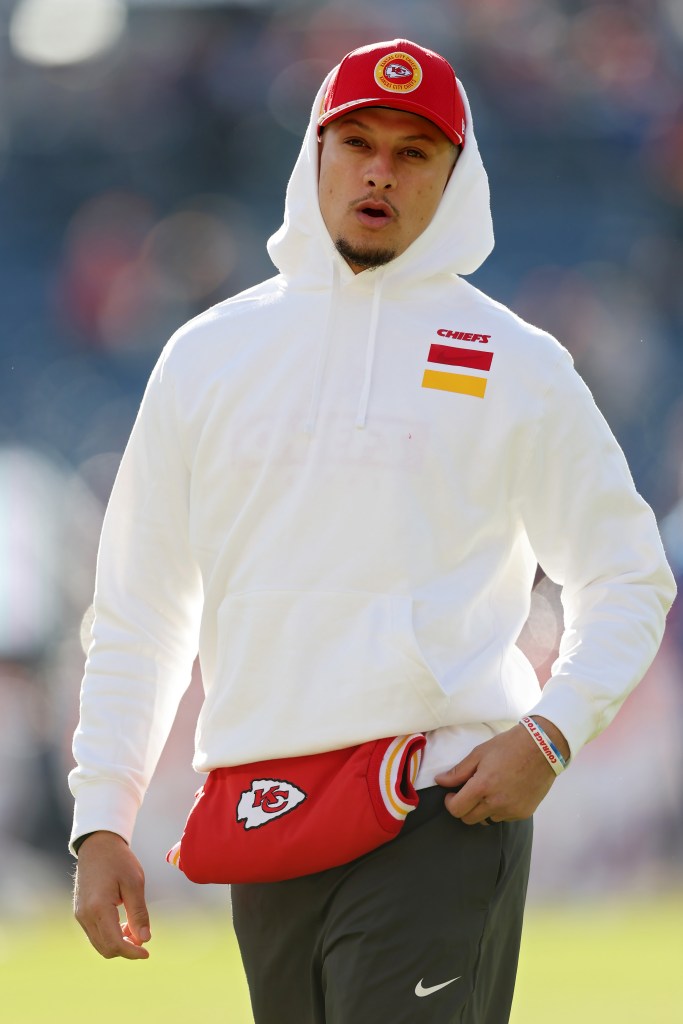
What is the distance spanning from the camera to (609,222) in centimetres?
924

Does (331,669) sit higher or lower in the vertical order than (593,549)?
lower

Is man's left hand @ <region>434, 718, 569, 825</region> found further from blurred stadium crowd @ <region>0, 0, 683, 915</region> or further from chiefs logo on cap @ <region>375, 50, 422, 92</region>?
blurred stadium crowd @ <region>0, 0, 683, 915</region>

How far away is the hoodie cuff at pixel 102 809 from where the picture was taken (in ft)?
6.85

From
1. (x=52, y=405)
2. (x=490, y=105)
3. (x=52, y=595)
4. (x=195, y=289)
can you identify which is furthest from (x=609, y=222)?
(x=52, y=595)

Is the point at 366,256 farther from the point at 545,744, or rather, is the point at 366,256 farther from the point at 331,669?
the point at 545,744

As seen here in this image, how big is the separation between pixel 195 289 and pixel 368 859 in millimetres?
6942

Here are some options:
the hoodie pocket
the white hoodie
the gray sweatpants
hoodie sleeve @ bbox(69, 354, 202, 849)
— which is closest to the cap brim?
the white hoodie

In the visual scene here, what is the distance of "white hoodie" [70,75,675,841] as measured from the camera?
6.52ft

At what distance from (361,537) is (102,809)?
1.66ft

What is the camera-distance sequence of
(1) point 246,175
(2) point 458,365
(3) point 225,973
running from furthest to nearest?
(1) point 246,175, (3) point 225,973, (2) point 458,365

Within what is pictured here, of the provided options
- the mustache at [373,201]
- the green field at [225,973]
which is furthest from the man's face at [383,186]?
the green field at [225,973]

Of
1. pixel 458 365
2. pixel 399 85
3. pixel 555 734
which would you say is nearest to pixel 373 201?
pixel 399 85

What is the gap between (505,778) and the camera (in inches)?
74.4

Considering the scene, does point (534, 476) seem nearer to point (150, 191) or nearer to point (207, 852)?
point (207, 852)
